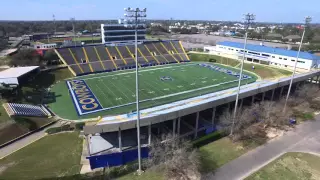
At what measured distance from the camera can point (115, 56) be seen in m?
52.0

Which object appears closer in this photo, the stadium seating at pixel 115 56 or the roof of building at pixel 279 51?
the roof of building at pixel 279 51

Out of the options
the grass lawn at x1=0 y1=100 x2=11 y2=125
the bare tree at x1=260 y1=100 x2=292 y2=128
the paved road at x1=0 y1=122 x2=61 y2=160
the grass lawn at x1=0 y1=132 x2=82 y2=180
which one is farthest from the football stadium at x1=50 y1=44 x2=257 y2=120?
the bare tree at x1=260 y1=100 x2=292 y2=128

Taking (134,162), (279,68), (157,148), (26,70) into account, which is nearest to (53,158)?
(134,162)

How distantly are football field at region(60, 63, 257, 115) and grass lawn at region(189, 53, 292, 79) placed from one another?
3506 millimetres

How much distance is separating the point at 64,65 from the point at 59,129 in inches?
1101

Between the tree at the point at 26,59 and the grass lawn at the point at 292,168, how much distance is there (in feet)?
154

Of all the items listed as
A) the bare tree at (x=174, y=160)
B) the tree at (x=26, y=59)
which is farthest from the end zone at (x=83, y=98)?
the bare tree at (x=174, y=160)

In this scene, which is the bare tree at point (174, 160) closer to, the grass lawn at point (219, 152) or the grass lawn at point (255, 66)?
the grass lawn at point (219, 152)

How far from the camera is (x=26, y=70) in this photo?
1421 inches

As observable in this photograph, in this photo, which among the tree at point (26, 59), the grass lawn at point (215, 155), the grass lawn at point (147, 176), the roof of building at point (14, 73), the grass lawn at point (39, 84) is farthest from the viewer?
the tree at point (26, 59)

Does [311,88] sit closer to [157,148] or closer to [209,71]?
[209,71]

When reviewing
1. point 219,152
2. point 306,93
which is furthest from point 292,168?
point 306,93

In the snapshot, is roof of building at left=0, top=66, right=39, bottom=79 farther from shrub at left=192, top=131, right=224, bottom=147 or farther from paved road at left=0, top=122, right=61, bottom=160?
shrub at left=192, top=131, right=224, bottom=147

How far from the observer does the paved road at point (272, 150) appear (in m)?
16.3
